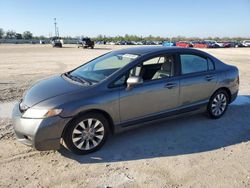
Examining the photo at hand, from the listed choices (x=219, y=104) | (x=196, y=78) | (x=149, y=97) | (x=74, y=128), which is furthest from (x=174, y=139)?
(x=74, y=128)

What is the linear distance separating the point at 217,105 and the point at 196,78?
3.11 feet

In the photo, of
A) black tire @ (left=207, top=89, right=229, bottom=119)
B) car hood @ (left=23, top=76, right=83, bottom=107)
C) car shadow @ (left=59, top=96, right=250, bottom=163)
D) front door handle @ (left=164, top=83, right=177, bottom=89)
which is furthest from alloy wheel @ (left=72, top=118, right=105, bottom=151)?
black tire @ (left=207, top=89, right=229, bottom=119)

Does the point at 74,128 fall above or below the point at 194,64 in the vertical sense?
below

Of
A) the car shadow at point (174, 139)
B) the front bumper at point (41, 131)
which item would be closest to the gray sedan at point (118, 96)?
the front bumper at point (41, 131)

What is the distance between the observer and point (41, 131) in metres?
3.69

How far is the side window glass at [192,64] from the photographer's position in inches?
202

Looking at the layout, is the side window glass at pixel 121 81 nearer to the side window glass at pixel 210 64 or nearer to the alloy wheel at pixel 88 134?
the alloy wheel at pixel 88 134

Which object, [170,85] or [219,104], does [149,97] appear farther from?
[219,104]

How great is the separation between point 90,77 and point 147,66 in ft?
3.48

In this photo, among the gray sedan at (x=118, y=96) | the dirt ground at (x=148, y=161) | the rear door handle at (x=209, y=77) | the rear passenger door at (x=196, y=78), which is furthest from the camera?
the rear door handle at (x=209, y=77)

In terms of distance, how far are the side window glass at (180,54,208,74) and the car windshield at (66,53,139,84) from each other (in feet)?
3.31

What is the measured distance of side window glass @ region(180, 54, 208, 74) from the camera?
16.8ft

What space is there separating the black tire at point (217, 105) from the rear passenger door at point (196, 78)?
178mm

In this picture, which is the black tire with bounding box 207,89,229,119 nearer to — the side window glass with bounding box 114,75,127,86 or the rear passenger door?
the rear passenger door
